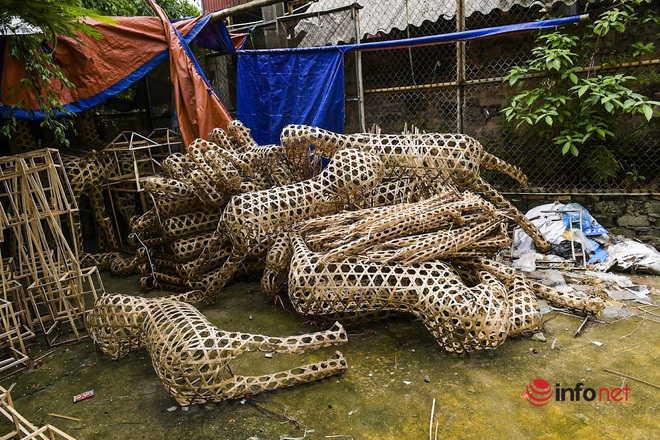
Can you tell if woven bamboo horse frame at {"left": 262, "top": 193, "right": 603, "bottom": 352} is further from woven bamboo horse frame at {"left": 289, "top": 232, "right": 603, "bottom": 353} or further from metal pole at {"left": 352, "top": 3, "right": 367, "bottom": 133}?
metal pole at {"left": 352, "top": 3, "right": 367, "bottom": 133}

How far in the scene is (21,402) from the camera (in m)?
2.79

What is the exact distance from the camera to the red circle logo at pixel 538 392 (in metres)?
2.50

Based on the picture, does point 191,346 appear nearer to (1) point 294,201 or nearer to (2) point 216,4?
(1) point 294,201

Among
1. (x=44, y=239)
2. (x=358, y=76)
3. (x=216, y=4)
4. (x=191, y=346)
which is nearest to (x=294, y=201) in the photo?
(x=191, y=346)

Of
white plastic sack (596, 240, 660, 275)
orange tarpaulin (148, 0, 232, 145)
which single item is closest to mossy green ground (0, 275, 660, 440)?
white plastic sack (596, 240, 660, 275)

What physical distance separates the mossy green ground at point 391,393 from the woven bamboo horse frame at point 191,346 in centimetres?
9

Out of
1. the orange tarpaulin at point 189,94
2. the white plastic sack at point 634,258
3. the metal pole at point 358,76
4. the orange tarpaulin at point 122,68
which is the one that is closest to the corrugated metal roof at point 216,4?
the orange tarpaulin at point 122,68

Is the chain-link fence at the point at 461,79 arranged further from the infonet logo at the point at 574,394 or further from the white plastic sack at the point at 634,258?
the infonet logo at the point at 574,394

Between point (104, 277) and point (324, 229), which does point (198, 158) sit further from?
point (104, 277)

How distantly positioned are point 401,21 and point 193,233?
12.5 ft

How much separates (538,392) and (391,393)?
849mm

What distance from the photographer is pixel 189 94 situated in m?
5.39

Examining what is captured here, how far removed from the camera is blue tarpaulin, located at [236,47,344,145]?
18.1 ft

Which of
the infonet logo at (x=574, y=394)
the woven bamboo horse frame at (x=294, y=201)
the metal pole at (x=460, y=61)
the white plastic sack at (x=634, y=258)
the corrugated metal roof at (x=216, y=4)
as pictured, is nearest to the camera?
the infonet logo at (x=574, y=394)
